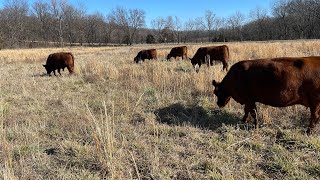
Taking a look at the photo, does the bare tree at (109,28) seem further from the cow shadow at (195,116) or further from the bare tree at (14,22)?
the cow shadow at (195,116)

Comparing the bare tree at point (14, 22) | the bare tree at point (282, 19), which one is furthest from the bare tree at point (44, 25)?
the bare tree at point (282, 19)

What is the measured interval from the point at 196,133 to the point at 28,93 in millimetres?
6968

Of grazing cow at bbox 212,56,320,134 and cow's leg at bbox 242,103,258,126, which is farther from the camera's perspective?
cow's leg at bbox 242,103,258,126

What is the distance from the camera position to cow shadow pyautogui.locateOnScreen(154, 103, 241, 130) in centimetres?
665

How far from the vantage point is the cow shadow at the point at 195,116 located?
21.8 feet

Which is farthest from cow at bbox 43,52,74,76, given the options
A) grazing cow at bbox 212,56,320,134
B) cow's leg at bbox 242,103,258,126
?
cow's leg at bbox 242,103,258,126

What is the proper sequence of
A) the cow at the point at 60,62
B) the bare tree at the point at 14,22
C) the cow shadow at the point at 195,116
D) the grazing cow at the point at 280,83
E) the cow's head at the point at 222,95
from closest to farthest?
the grazing cow at the point at 280,83 → the cow shadow at the point at 195,116 → the cow's head at the point at 222,95 → the cow at the point at 60,62 → the bare tree at the point at 14,22

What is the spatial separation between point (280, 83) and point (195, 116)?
82.5 inches

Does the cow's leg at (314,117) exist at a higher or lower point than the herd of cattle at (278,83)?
lower

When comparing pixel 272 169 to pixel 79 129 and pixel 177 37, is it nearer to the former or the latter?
pixel 79 129

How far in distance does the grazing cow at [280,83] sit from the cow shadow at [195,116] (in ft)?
1.63

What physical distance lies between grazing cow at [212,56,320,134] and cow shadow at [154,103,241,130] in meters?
0.50

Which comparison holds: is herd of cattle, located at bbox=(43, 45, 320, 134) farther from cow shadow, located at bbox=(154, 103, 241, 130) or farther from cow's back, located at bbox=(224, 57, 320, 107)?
cow shadow, located at bbox=(154, 103, 241, 130)

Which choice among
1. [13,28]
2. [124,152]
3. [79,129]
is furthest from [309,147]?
[13,28]
